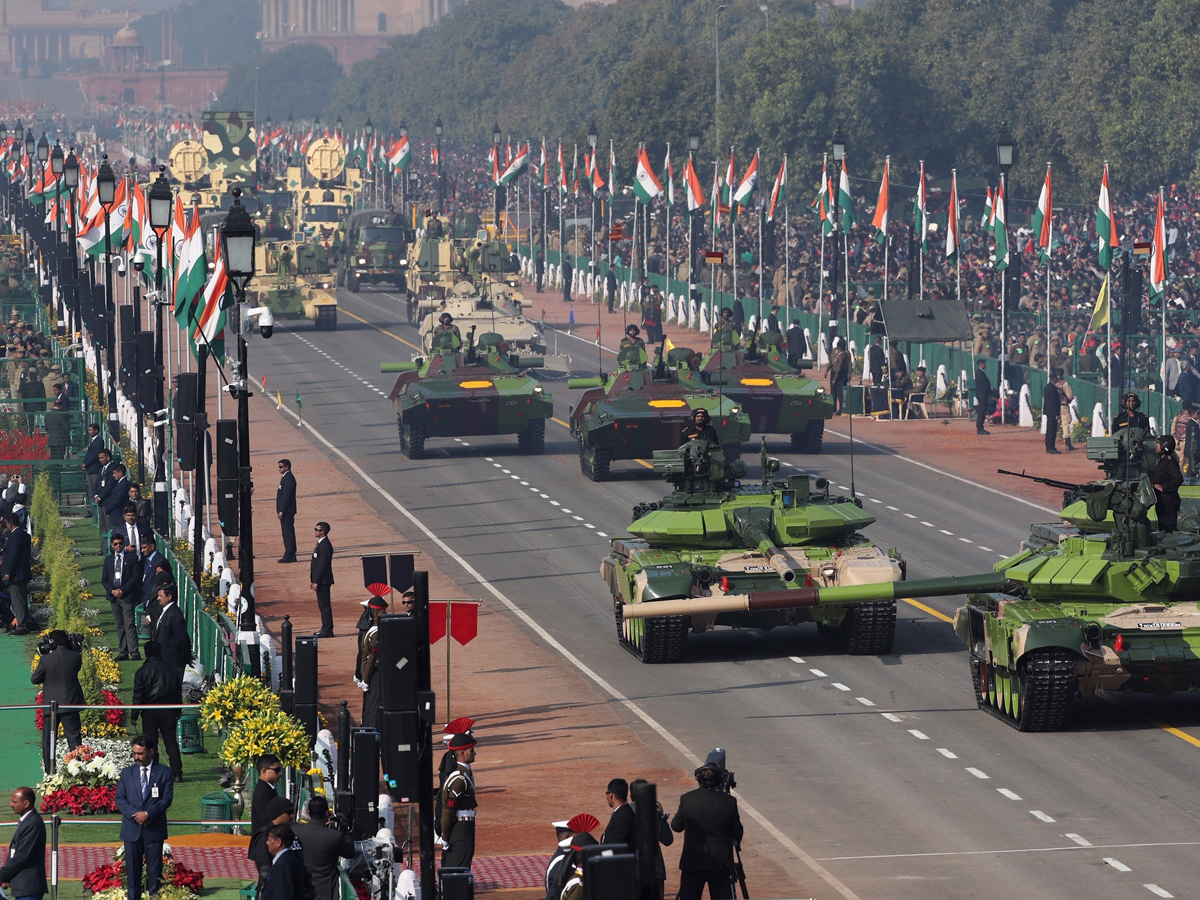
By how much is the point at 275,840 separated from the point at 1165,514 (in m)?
12.0

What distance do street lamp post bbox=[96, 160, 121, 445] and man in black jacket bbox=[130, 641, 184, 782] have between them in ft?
65.5

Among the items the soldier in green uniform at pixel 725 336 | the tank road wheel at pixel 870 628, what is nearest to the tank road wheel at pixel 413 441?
the soldier in green uniform at pixel 725 336

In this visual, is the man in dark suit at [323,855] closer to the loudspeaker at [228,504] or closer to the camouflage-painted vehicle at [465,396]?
the loudspeaker at [228,504]

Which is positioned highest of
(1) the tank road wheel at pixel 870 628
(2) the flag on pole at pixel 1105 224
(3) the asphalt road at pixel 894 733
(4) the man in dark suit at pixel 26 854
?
(2) the flag on pole at pixel 1105 224

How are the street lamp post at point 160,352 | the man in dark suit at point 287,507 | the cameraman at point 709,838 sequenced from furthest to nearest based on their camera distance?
the man in dark suit at point 287,507
the street lamp post at point 160,352
the cameraman at point 709,838

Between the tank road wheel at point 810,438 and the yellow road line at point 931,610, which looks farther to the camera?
the tank road wheel at point 810,438

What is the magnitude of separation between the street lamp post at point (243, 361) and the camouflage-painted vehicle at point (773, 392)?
20.4 meters

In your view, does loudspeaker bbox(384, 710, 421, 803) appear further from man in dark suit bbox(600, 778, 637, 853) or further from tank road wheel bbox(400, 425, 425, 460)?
tank road wheel bbox(400, 425, 425, 460)

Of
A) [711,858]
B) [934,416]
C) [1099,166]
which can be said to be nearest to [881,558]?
[711,858]

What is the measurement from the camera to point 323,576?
29.0 metres

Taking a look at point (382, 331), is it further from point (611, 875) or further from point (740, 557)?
point (611, 875)

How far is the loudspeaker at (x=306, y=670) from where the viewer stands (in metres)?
21.1

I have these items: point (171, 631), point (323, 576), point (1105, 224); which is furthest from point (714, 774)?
point (1105, 224)

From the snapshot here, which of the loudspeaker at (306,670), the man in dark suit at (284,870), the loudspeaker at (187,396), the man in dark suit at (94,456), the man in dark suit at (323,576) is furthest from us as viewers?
the man in dark suit at (94,456)
